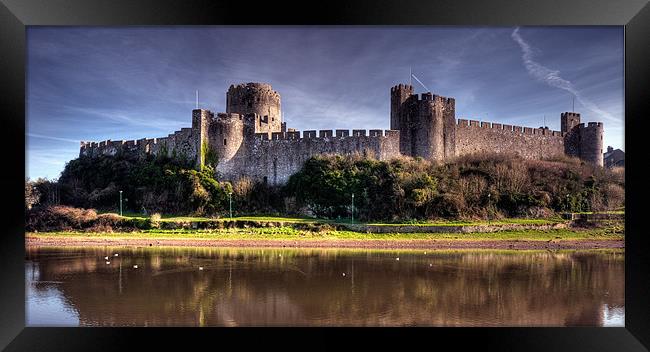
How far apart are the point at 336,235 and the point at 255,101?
262 inches

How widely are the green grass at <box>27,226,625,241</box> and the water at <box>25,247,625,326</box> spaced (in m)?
1.71

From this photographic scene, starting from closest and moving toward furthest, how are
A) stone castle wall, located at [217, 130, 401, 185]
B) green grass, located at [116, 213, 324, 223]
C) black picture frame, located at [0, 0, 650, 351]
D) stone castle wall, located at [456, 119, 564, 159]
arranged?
1. black picture frame, located at [0, 0, 650, 351]
2. green grass, located at [116, 213, 324, 223]
3. stone castle wall, located at [217, 130, 401, 185]
4. stone castle wall, located at [456, 119, 564, 159]

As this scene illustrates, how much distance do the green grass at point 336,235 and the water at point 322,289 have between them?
1.71 metres

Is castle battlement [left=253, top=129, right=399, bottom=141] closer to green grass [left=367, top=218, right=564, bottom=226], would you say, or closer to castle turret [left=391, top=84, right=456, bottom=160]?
castle turret [left=391, top=84, right=456, bottom=160]

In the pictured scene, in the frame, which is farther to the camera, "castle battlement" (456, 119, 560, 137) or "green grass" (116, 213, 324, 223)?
"castle battlement" (456, 119, 560, 137)

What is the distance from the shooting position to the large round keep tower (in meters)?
14.4

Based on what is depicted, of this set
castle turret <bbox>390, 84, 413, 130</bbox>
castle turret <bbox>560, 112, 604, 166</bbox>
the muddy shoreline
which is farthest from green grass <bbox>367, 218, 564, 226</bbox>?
castle turret <bbox>560, 112, 604, 166</bbox>

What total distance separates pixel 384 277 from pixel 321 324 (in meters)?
2.16

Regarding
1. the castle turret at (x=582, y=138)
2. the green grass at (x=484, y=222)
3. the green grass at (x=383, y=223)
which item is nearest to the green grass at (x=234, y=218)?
the green grass at (x=383, y=223)

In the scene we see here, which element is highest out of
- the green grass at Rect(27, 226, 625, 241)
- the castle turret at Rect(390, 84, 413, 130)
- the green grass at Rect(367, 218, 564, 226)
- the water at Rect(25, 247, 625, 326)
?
the castle turret at Rect(390, 84, 413, 130)

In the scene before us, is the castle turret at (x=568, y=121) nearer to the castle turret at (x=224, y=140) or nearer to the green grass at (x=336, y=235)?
the green grass at (x=336, y=235)

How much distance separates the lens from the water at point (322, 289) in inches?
165

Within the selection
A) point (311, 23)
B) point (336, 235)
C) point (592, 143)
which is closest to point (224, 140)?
point (336, 235)

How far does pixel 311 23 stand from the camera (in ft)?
12.1
